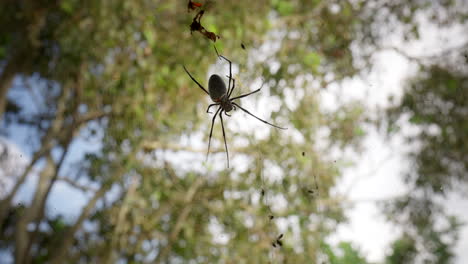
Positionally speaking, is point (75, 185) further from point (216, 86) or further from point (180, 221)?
point (216, 86)

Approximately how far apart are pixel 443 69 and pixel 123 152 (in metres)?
2.71

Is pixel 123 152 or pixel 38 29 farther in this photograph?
pixel 38 29

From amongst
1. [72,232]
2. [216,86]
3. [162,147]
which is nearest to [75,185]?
[72,232]

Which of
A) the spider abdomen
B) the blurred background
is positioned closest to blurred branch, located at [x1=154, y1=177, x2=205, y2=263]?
the blurred background

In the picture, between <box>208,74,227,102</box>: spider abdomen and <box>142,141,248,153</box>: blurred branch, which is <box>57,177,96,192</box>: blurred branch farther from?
<box>208,74,227,102</box>: spider abdomen

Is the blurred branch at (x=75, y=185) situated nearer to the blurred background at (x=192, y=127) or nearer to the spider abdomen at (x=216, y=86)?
the blurred background at (x=192, y=127)

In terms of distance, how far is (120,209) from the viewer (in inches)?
114

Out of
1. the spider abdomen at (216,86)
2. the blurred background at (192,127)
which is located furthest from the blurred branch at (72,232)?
the spider abdomen at (216,86)

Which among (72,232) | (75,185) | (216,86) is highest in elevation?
(75,185)

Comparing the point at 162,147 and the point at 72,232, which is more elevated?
the point at 162,147

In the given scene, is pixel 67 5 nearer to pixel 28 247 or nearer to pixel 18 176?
pixel 18 176

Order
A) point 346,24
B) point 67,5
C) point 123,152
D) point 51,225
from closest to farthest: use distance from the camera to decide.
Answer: point 346,24 < point 123,152 < point 67,5 < point 51,225

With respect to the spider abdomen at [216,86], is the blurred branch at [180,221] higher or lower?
higher

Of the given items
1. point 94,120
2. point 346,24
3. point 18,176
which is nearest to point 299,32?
point 346,24
